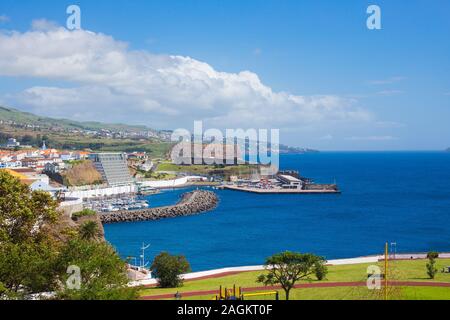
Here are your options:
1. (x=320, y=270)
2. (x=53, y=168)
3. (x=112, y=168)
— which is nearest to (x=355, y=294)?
(x=320, y=270)

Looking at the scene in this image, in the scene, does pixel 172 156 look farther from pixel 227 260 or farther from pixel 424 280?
pixel 424 280

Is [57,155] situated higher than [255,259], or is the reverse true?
[57,155]

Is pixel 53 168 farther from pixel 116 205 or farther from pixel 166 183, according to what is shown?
pixel 166 183

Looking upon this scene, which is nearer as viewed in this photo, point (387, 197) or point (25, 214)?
point (25, 214)

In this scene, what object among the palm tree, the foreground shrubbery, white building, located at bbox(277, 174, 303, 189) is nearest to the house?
white building, located at bbox(277, 174, 303, 189)

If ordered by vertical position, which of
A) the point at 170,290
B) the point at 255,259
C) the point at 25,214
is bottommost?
the point at 255,259
